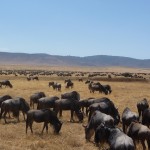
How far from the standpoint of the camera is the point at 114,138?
14.1m

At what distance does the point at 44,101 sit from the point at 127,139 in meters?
14.3

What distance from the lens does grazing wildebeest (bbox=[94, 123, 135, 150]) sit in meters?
12.5

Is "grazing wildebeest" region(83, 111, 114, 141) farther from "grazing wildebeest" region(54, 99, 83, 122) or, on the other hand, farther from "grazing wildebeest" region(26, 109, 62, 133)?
"grazing wildebeest" region(54, 99, 83, 122)

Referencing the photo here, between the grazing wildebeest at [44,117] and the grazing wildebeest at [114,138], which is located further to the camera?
the grazing wildebeest at [44,117]

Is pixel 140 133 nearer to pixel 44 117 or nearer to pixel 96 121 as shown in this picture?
pixel 96 121

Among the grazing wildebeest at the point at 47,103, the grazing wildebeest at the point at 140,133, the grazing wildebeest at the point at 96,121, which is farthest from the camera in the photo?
the grazing wildebeest at the point at 47,103

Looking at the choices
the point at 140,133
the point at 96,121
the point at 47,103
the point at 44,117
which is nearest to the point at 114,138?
the point at 140,133

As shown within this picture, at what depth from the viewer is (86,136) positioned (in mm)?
18672

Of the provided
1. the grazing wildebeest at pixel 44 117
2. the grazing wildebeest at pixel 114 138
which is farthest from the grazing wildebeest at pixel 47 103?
the grazing wildebeest at pixel 114 138

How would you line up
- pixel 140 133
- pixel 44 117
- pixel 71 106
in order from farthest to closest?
pixel 71 106 < pixel 44 117 < pixel 140 133

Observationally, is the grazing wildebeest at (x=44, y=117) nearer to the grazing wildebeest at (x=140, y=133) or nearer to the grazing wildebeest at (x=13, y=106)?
the grazing wildebeest at (x=13, y=106)

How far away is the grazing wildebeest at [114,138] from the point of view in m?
12.5

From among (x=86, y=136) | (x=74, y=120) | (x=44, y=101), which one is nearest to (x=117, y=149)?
(x=86, y=136)

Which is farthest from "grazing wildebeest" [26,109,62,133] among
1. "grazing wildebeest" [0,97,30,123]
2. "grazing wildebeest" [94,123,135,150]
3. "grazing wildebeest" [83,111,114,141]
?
"grazing wildebeest" [94,123,135,150]
